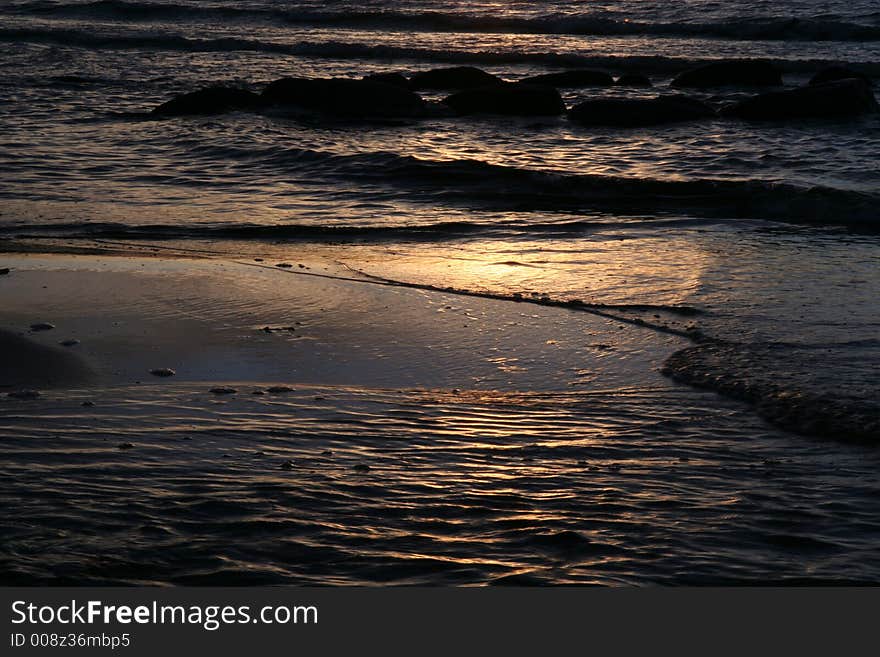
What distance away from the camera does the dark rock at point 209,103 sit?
17203mm

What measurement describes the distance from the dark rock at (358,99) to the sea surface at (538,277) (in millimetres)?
584

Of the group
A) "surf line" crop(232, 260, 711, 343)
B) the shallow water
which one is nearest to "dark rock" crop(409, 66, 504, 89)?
"surf line" crop(232, 260, 711, 343)

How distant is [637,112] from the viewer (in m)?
16.6

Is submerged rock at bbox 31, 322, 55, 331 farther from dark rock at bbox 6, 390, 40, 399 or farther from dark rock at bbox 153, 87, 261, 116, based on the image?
dark rock at bbox 153, 87, 261, 116

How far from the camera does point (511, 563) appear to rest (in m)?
3.81

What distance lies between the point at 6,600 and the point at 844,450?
11.1 ft

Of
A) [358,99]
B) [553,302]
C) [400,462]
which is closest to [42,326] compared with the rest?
[400,462]

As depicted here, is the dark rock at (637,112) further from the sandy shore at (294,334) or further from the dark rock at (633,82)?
the sandy shore at (294,334)

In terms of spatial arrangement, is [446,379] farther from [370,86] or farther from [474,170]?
[370,86]

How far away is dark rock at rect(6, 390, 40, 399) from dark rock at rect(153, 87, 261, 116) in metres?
12.3

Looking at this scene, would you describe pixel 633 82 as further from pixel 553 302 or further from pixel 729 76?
pixel 553 302

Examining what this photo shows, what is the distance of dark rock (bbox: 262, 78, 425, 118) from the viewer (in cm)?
1786

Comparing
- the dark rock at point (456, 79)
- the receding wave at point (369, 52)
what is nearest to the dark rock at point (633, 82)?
the dark rock at point (456, 79)

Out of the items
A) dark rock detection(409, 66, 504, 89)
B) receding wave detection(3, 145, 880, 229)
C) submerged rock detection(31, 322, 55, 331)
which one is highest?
dark rock detection(409, 66, 504, 89)
